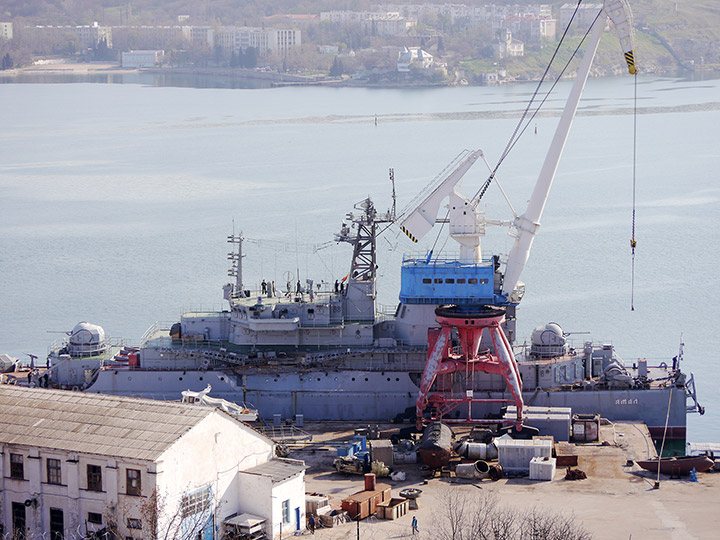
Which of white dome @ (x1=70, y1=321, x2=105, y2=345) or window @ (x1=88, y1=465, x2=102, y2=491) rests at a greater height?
white dome @ (x1=70, y1=321, x2=105, y2=345)

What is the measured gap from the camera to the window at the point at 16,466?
29.2 meters

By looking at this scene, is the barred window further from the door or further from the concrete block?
the concrete block

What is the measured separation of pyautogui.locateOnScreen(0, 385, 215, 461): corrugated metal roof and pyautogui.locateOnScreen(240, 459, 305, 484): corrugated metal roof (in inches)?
81.8

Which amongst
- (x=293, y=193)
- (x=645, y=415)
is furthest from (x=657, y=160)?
(x=645, y=415)

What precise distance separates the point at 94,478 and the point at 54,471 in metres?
1.20

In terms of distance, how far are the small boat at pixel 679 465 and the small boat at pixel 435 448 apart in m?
5.71

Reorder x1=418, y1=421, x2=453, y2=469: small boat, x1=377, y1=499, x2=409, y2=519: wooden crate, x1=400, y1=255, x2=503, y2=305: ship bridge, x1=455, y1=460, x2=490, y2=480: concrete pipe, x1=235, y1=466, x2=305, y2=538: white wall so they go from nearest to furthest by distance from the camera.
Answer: x1=235, y1=466, x2=305, y2=538: white wall
x1=377, y1=499, x2=409, y2=519: wooden crate
x1=455, y1=460, x2=490, y2=480: concrete pipe
x1=418, y1=421, x2=453, y2=469: small boat
x1=400, y1=255, x2=503, y2=305: ship bridge

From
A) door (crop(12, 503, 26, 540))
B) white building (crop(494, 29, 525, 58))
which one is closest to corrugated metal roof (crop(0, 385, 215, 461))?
door (crop(12, 503, 26, 540))

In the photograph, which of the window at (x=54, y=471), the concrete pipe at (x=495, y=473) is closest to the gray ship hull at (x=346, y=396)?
the concrete pipe at (x=495, y=473)

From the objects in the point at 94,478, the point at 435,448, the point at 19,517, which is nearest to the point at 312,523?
the point at 94,478

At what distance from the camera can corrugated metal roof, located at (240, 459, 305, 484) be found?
29875 millimetres

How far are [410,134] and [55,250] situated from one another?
51.3 metres

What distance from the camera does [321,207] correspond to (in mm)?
78250

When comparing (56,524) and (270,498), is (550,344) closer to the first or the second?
(270,498)
